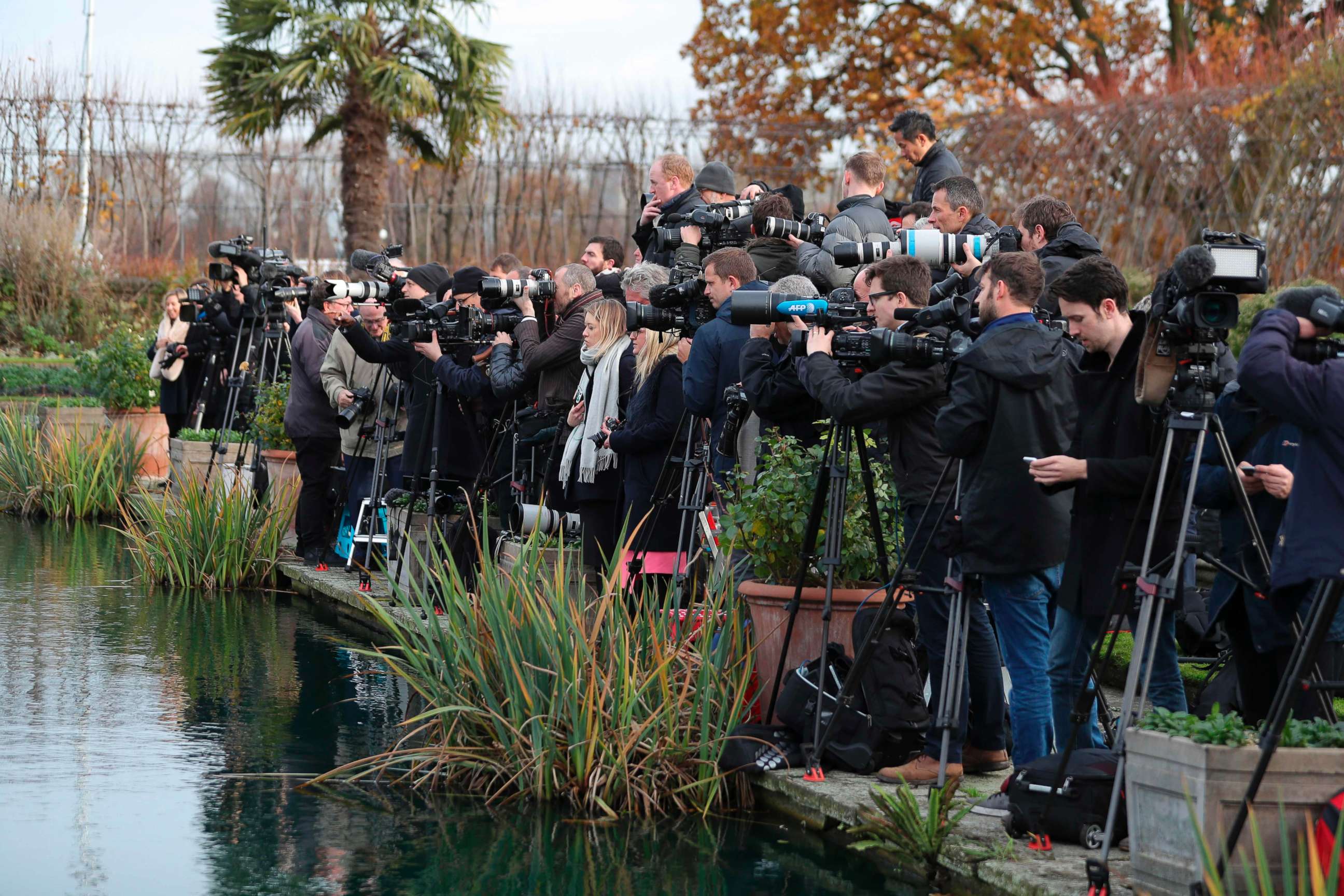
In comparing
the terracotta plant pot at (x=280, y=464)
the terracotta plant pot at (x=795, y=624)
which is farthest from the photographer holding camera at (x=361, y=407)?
the terracotta plant pot at (x=795, y=624)

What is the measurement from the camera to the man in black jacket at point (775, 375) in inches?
249

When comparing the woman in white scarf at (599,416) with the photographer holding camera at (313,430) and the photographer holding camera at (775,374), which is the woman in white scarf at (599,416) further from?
the photographer holding camera at (313,430)

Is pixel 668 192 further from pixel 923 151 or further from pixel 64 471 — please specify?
pixel 64 471

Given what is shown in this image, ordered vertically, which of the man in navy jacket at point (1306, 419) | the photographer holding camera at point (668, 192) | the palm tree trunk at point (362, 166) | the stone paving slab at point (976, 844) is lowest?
the stone paving slab at point (976, 844)

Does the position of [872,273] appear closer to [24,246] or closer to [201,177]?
[24,246]

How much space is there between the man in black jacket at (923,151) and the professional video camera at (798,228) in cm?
104

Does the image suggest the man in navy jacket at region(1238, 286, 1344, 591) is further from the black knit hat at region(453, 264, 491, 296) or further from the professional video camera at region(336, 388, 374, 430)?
the professional video camera at region(336, 388, 374, 430)

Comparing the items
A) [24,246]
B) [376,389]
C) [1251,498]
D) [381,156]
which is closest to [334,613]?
[376,389]

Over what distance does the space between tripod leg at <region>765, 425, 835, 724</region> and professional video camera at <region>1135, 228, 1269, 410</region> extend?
59.7 inches

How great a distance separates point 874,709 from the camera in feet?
19.1

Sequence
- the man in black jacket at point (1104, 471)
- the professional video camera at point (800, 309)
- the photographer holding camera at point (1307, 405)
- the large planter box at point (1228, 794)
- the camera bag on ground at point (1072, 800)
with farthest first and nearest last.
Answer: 1. the professional video camera at point (800, 309)
2. the man in black jacket at point (1104, 471)
3. the camera bag on ground at point (1072, 800)
4. the photographer holding camera at point (1307, 405)
5. the large planter box at point (1228, 794)

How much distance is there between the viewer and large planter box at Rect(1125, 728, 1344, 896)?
404 cm

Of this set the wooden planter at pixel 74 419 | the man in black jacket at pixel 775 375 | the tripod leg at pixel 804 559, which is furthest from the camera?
the wooden planter at pixel 74 419

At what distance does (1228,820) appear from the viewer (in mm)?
4062
